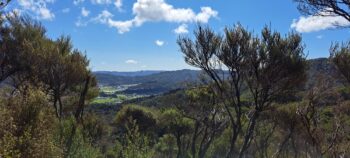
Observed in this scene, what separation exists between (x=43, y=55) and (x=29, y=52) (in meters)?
1.53

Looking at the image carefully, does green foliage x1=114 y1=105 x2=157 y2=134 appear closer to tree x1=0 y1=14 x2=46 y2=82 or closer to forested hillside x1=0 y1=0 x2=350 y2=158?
forested hillside x1=0 y1=0 x2=350 y2=158

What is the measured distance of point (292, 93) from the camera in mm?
20016

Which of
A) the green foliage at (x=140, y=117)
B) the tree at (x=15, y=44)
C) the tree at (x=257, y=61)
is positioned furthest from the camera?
the green foliage at (x=140, y=117)

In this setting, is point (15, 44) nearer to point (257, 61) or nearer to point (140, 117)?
point (257, 61)

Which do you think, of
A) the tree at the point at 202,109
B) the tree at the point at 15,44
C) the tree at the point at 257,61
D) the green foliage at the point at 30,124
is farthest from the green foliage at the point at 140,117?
the green foliage at the point at 30,124

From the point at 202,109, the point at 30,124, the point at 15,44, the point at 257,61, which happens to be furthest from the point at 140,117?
the point at 30,124

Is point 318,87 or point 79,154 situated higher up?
point 318,87

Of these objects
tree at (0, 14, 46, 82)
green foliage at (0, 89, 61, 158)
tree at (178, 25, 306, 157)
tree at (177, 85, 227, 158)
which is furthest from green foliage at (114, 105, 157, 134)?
green foliage at (0, 89, 61, 158)

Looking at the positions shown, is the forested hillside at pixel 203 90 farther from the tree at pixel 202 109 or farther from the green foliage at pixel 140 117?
the green foliage at pixel 140 117

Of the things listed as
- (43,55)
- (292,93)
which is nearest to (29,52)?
(43,55)

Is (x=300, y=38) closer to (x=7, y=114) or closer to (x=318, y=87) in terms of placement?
(x=318, y=87)

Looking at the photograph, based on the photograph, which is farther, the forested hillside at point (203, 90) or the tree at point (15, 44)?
the tree at point (15, 44)

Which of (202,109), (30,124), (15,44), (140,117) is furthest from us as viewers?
(140,117)

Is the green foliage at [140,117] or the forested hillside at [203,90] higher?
the forested hillside at [203,90]
